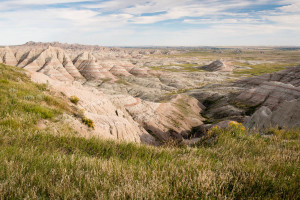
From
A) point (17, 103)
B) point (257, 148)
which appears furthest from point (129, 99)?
point (257, 148)

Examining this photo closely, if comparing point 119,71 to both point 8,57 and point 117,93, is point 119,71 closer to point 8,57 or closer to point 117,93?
point 117,93

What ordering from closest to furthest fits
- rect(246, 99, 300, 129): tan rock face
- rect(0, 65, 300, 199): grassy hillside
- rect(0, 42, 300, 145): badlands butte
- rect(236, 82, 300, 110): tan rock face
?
1. rect(0, 65, 300, 199): grassy hillside
2. rect(0, 42, 300, 145): badlands butte
3. rect(246, 99, 300, 129): tan rock face
4. rect(236, 82, 300, 110): tan rock face

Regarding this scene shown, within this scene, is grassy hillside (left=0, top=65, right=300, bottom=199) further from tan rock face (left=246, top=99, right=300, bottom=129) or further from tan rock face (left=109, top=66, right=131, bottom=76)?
tan rock face (left=109, top=66, right=131, bottom=76)

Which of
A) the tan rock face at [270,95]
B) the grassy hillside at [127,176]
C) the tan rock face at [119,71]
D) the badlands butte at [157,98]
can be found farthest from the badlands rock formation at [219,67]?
the grassy hillside at [127,176]

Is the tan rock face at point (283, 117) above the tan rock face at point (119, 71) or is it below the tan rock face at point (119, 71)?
below

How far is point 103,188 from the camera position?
9.23 feet

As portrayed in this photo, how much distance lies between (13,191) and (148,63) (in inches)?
7008

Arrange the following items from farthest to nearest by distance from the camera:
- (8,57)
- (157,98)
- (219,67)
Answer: (219,67) < (8,57) < (157,98)

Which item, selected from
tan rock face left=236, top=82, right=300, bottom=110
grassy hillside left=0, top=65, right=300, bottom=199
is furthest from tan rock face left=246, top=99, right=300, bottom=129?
tan rock face left=236, top=82, right=300, bottom=110

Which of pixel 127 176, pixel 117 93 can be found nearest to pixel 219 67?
pixel 117 93

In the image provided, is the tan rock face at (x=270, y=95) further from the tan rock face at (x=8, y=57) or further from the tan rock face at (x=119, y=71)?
the tan rock face at (x=8, y=57)

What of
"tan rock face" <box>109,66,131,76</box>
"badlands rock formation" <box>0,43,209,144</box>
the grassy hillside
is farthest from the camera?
"tan rock face" <box>109,66,131,76</box>

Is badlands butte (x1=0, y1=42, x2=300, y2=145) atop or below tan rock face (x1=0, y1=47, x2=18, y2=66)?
below

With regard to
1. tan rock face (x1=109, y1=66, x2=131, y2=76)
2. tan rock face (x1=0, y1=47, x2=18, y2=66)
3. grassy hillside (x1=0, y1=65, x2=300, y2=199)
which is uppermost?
tan rock face (x1=0, y1=47, x2=18, y2=66)
